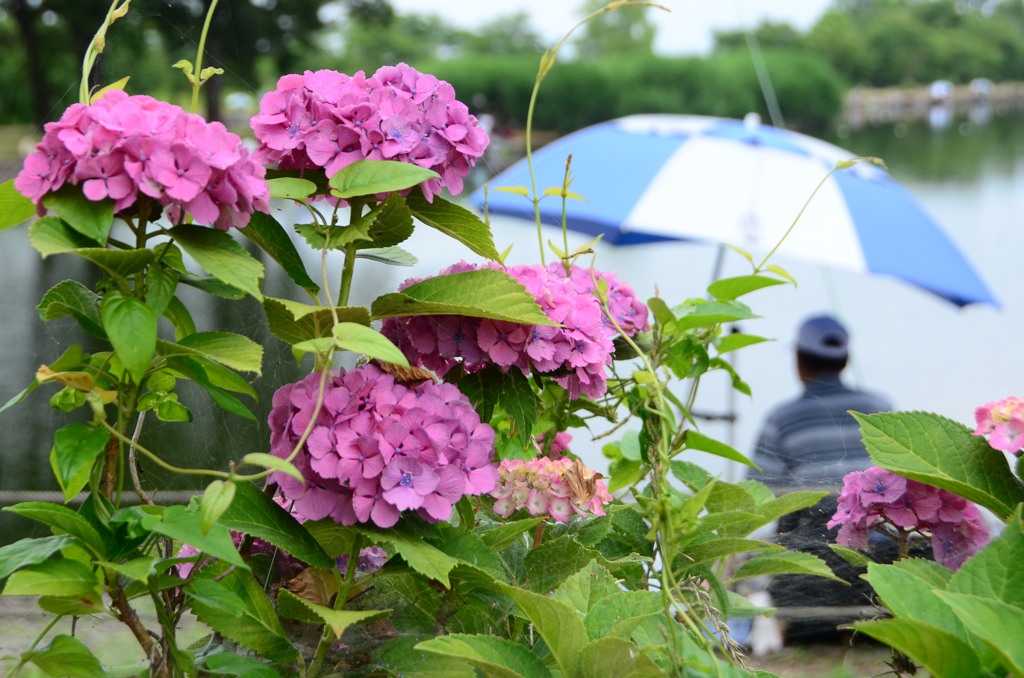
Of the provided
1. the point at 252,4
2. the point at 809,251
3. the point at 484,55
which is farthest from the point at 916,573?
the point at 484,55

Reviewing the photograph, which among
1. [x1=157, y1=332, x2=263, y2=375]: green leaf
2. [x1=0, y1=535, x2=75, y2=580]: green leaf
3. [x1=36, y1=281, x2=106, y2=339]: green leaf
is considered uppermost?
[x1=36, y1=281, x2=106, y2=339]: green leaf

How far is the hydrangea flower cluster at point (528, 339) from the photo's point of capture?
1.54 feet

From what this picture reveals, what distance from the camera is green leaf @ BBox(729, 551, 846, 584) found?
51cm

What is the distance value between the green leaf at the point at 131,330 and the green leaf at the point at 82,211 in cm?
3

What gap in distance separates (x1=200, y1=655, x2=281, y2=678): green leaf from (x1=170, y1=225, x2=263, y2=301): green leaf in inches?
7.3

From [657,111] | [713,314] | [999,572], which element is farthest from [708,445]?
[657,111]

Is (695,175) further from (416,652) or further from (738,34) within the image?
(738,34)

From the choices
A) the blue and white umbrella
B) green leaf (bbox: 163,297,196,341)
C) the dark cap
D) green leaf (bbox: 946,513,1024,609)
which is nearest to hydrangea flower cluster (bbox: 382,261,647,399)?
green leaf (bbox: 163,297,196,341)

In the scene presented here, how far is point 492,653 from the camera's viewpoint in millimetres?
391

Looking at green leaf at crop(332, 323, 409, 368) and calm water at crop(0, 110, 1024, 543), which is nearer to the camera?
green leaf at crop(332, 323, 409, 368)

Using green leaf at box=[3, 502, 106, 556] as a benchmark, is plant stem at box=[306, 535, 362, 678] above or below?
below

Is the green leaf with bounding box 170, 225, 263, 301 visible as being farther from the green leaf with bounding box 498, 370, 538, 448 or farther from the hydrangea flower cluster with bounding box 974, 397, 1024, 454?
the hydrangea flower cluster with bounding box 974, 397, 1024, 454

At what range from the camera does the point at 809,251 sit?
2.38 metres

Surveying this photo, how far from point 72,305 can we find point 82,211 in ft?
0.18
